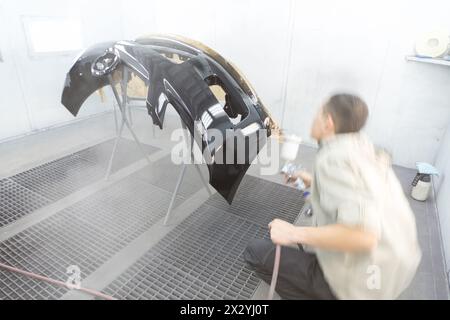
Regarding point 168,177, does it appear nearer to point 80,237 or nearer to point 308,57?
point 80,237

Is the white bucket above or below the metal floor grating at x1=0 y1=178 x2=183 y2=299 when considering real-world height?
above

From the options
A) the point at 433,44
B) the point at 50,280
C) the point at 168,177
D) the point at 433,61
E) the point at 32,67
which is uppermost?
the point at 433,44

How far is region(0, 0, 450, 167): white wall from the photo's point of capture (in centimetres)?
310

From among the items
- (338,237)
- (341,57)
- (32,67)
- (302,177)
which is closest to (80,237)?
(302,177)

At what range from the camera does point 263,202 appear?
2.73m

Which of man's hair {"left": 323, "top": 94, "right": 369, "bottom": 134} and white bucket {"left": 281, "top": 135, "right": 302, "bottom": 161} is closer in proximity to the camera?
man's hair {"left": 323, "top": 94, "right": 369, "bottom": 134}

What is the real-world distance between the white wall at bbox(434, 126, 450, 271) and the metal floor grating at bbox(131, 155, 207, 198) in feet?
6.75

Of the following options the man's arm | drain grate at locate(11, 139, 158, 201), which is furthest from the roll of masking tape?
drain grate at locate(11, 139, 158, 201)

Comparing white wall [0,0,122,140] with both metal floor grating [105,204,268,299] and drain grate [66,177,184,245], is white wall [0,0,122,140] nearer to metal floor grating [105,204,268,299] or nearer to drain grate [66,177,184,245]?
drain grate [66,177,184,245]

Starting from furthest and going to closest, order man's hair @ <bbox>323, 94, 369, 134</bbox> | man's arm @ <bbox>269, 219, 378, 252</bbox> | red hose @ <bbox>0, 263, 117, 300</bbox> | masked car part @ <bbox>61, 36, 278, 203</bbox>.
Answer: masked car part @ <bbox>61, 36, 278, 203</bbox> < red hose @ <bbox>0, 263, 117, 300</bbox> < man's hair @ <bbox>323, 94, 369, 134</bbox> < man's arm @ <bbox>269, 219, 378, 252</bbox>

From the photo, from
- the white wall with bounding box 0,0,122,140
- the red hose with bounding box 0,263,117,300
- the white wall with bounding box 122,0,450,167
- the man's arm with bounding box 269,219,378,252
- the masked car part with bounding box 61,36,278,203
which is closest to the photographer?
the man's arm with bounding box 269,219,378,252

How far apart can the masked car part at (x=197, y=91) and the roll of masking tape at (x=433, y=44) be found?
1.78 m

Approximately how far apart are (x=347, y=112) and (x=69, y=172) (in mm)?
2852
